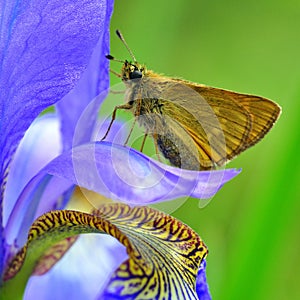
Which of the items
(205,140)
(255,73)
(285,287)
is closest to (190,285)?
(205,140)

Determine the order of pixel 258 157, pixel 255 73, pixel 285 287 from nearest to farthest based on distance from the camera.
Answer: pixel 285 287 → pixel 258 157 → pixel 255 73

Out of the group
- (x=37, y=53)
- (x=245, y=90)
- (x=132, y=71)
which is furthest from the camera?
(x=245, y=90)

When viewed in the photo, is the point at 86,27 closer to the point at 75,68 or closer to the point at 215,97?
the point at 75,68

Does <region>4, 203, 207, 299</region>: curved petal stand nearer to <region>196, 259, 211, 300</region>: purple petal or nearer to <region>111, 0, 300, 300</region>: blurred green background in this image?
<region>196, 259, 211, 300</region>: purple petal

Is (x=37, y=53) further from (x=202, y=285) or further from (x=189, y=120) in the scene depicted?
(x=202, y=285)

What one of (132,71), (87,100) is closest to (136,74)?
(132,71)

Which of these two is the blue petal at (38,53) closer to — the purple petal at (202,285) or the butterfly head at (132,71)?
the butterfly head at (132,71)
